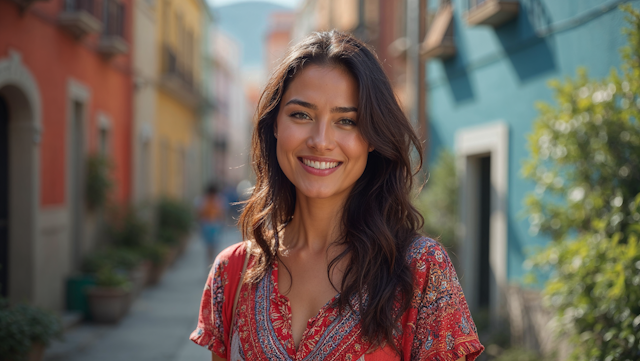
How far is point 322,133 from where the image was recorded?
212cm

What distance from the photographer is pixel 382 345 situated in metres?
2.00

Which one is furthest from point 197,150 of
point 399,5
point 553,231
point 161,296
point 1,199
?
point 553,231

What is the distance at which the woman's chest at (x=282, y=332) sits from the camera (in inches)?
79.7

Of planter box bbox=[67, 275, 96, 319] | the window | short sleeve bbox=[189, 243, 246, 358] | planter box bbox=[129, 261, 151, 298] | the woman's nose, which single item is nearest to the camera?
the woman's nose

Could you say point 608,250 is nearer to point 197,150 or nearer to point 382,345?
point 382,345

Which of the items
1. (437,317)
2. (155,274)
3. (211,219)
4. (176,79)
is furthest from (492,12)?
(176,79)

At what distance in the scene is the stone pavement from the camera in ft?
22.8

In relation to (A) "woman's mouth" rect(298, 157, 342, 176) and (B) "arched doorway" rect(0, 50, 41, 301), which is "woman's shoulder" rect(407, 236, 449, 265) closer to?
(A) "woman's mouth" rect(298, 157, 342, 176)

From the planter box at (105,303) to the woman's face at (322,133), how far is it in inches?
265

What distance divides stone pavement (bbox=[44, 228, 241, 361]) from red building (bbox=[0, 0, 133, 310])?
27.8 inches

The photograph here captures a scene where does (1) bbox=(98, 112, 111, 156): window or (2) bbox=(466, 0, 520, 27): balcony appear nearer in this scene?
(2) bbox=(466, 0, 520, 27): balcony

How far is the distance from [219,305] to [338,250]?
46 cm

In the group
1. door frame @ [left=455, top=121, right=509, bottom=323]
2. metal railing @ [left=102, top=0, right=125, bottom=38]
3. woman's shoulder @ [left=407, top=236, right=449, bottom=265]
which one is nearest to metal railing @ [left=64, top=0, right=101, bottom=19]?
metal railing @ [left=102, top=0, right=125, bottom=38]

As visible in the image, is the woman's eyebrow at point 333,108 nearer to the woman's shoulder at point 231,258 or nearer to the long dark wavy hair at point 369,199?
the long dark wavy hair at point 369,199
